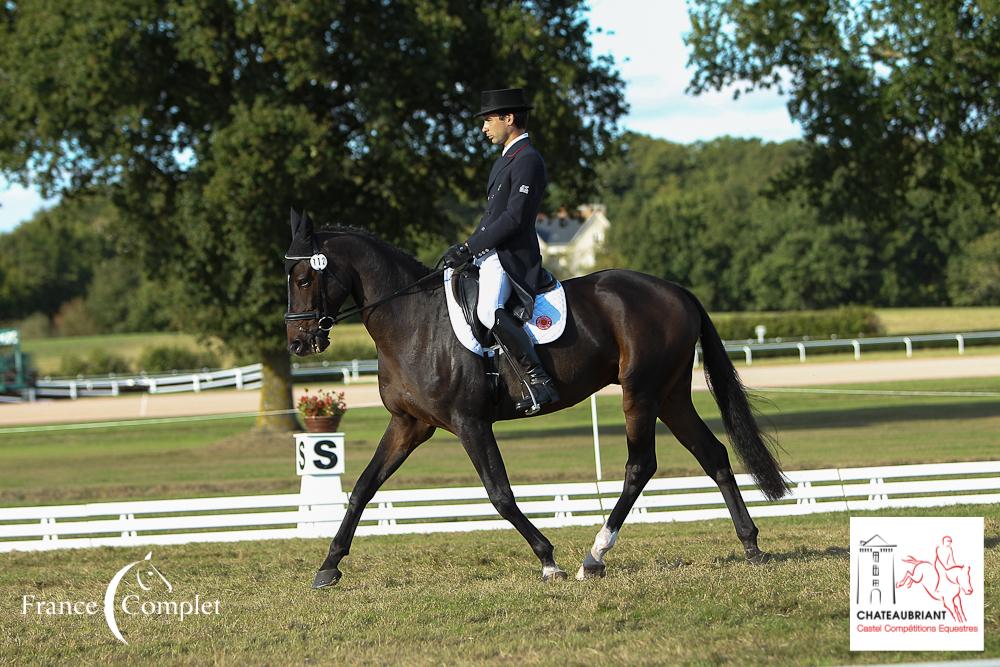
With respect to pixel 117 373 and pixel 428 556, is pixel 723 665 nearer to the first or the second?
pixel 428 556

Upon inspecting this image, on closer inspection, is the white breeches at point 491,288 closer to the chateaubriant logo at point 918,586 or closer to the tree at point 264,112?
the chateaubriant logo at point 918,586

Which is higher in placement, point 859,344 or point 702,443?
point 702,443

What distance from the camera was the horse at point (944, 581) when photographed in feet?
17.5

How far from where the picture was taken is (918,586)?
5375 millimetres

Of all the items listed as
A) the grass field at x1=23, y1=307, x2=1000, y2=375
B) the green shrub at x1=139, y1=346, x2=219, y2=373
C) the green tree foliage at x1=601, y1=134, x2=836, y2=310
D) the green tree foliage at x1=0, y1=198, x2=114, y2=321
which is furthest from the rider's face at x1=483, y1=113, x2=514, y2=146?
the green tree foliage at x1=0, y1=198, x2=114, y2=321

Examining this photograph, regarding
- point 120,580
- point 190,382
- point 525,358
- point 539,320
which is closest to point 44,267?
point 190,382

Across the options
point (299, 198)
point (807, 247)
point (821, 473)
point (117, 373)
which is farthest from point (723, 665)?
point (807, 247)

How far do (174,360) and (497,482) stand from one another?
47636 mm

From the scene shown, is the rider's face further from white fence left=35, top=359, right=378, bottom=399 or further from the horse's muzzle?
white fence left=35, top=359, right=378, bottom=399

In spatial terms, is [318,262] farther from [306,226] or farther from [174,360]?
[174,360]

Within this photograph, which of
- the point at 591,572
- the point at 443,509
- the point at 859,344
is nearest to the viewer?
the point at 591,572

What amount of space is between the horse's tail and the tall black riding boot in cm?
145

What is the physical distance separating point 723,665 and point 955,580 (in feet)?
3.56

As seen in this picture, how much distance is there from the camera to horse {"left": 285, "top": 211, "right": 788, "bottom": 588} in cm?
772
